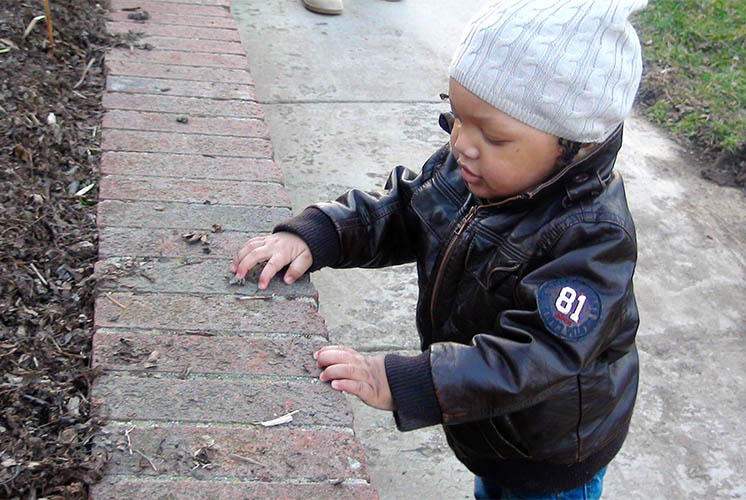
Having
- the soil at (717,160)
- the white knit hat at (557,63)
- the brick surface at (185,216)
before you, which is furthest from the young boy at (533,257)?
the soil at (717,160)

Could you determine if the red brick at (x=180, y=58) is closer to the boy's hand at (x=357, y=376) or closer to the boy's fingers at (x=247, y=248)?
the boy's fingers at (x=247, y=248)

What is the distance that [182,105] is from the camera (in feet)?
8.52

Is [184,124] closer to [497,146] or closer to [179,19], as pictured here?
[179,19]

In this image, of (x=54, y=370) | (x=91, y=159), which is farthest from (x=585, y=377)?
(x=91, y=159)

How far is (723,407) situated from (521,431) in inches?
57.1

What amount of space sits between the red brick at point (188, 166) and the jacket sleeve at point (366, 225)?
1.07 feet

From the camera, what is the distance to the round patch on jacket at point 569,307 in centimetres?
155

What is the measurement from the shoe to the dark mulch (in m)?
2.66

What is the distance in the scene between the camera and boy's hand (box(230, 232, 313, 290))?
1874 mm

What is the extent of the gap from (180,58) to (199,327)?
1465 mm

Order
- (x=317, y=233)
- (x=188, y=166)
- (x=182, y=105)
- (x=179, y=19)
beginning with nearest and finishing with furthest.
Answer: (x=317, y=233)
(x=188, y=166)
(x=182, y=105)
(x=179, y=19)

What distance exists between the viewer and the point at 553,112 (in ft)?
5.18

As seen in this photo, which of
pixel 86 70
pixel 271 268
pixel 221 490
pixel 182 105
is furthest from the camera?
pixel 86 70

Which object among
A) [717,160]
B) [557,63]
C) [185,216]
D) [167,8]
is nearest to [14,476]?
[185,216]
